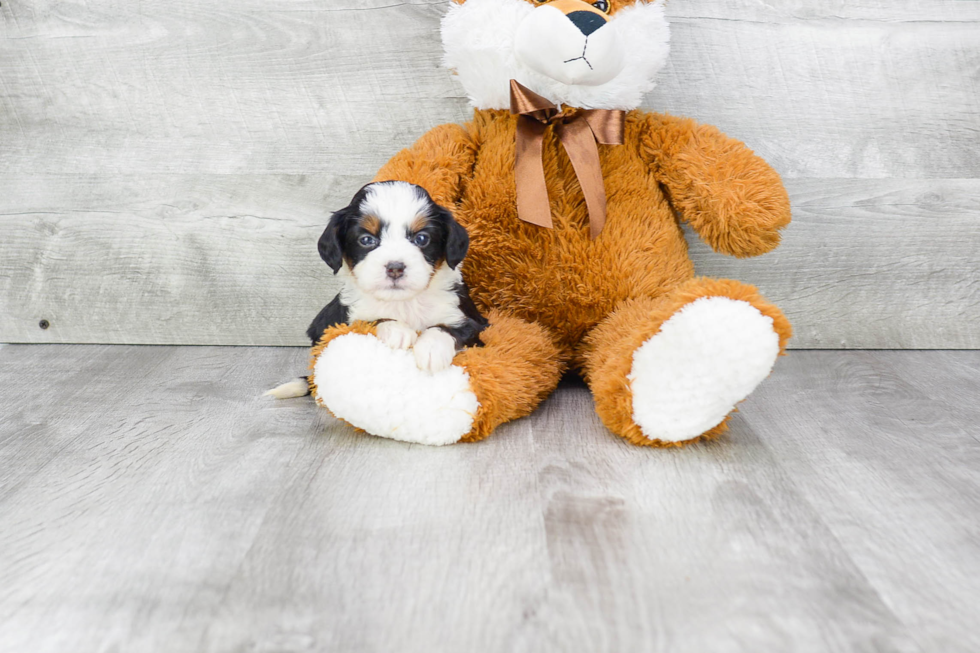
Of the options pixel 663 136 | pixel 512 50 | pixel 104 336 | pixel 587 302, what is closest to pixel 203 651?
pixel 587 302

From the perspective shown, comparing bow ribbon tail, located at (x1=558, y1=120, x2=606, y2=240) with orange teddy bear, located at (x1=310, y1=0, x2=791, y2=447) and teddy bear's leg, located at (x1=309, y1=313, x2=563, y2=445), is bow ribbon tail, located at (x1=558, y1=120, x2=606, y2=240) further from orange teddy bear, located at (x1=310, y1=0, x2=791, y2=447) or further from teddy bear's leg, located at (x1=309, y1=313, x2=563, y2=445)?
teddy bear's leg, located at (x1=309, y1=313, x2=563, y2=445)

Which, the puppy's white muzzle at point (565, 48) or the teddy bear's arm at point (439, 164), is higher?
the puppy's white muzzle at point (565, 48)

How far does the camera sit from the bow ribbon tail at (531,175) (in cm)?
148

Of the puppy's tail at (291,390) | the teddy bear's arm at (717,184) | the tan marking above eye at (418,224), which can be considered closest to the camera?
the tan marking above eye at (418,224)

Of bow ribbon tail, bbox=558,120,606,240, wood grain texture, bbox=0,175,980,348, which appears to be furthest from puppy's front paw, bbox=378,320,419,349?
wood grain texture, bbox=0,175,980,348

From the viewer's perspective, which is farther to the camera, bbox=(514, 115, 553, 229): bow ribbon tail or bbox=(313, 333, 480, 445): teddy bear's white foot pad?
bbox=(514, 115, 553, 229): bow ribbon tail

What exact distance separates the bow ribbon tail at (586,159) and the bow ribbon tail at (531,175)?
0.17 feet

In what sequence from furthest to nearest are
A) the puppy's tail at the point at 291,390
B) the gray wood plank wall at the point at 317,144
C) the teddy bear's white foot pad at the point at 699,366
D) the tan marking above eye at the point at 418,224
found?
the gray wood plank wall at the point at 317,144
the puppy's tail at the point at 291,390
the tan marking above eye at the point at 418,224
the teddy bear's white foot pad at the point at 699,366

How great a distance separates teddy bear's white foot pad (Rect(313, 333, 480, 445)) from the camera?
1.30 meters

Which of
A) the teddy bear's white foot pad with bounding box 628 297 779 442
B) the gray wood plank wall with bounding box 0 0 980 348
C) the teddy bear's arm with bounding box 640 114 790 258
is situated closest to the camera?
the teddy bear's white foot pad with bounding box 628 297 779 442

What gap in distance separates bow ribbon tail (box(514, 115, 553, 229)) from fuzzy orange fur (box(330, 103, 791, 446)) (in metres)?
0.07

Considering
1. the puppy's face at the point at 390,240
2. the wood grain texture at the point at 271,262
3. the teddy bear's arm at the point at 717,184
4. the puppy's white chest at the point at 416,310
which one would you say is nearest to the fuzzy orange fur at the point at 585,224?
the teddy bear's arm at the point at 717,184

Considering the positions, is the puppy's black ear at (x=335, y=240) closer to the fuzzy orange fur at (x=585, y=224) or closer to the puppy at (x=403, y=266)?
the puppy at (x=403, y=266)

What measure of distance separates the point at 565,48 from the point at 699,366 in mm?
591
